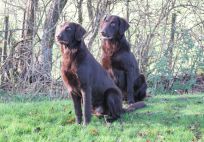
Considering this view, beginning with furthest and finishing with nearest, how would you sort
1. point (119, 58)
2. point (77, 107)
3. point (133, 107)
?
point (119, 58)
point (133, 107)
point (77, 107)

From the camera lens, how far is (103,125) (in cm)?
671

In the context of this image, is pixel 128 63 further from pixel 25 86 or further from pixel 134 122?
pixel 25 86

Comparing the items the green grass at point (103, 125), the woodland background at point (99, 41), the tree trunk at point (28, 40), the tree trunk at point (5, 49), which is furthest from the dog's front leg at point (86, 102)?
the tree trunk at point (5, 49)

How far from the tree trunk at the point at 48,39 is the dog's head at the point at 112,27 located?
3.17m

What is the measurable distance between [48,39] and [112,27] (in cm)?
395

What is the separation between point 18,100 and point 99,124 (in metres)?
3.59

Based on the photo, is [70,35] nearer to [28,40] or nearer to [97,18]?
[97,18]

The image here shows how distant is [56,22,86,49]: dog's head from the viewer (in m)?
6.57

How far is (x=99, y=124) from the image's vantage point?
6816mm

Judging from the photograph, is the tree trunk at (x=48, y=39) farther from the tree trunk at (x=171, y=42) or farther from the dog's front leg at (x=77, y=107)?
the dog's front leg at (x=77, y=107)

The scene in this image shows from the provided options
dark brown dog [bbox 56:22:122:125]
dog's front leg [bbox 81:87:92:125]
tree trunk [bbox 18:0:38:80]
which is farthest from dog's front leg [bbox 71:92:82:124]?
tree trunk [bbox 18:0:38:80]

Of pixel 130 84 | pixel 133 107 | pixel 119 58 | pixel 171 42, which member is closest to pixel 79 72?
pixel 133 107

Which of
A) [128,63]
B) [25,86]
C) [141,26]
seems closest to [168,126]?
[128,63]

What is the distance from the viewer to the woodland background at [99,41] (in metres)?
11.4
